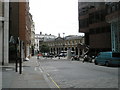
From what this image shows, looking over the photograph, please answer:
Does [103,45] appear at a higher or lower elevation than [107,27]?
lower

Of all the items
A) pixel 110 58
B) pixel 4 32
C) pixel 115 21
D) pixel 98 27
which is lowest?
pixel 110 58

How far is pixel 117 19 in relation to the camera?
40562 mm

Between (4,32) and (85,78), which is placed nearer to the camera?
(85,78)

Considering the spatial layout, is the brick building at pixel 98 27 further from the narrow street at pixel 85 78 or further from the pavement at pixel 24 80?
the pavement at pixel 24 80

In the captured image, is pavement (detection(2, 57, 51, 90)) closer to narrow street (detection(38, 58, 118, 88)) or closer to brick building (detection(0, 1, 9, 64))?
narrow street (detection(38, 58, 118, 88))

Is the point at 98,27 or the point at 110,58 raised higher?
the point at 98,27

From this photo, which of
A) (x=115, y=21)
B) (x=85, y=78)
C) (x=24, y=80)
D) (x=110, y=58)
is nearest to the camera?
(x=24, y=80)

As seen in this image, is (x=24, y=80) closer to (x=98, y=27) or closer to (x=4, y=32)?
(x=4, y=32)

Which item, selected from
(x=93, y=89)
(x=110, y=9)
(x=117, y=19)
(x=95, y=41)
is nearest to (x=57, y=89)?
(x=93, y=89)

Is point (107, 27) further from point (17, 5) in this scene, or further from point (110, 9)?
point (17, 5)

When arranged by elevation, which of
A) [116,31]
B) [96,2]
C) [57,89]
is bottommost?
[57,89]

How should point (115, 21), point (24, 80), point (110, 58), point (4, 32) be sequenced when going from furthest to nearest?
point (115, 21) → point (110, 58) → point (4, 32) → point (24, 80)

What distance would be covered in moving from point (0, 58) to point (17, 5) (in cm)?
1770

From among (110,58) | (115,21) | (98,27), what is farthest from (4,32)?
(98,27)
